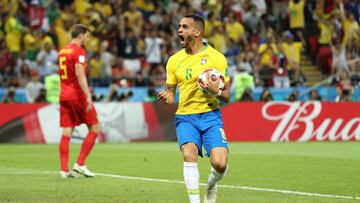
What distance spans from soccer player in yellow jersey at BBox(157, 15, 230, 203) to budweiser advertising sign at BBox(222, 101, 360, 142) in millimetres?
15923

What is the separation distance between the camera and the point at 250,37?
1330 inches

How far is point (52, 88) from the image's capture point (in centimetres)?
2766

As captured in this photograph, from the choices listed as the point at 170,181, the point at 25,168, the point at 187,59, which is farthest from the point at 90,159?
the point at 187,59

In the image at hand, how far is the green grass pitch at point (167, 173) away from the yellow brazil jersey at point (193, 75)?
1553 millimetres

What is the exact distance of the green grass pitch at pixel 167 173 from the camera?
12727 mm

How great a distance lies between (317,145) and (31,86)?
8.63m

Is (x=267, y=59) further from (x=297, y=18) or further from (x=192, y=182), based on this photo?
(x=192, y=182)

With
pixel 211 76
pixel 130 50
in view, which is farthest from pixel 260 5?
pixel 211 76

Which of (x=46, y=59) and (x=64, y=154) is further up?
(x=64, y=154)

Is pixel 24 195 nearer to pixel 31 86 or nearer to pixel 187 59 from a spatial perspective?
pixel 187 59

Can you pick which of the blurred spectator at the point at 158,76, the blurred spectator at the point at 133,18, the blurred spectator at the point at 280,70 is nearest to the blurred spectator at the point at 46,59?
the blurred spectator at the point at 158,76

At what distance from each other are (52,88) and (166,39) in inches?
224

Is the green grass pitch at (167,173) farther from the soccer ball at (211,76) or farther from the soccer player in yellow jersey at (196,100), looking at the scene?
the soccer ball at (211,76)

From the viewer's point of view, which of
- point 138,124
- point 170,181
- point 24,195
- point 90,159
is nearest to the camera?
point 24,195
